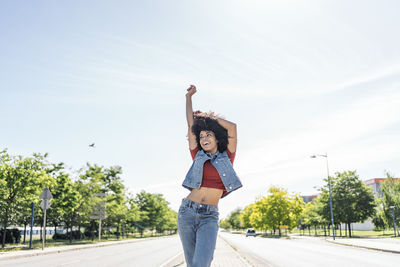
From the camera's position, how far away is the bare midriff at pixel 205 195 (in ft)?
10.1

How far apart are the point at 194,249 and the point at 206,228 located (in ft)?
0.87

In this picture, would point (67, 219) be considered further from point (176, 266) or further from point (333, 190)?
point (333, 190)

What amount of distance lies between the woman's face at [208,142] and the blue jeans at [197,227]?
573 millimetres

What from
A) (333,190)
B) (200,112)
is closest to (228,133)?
(200,112)

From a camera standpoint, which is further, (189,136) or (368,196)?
(368,196)

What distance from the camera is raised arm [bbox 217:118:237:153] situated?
11.2 ft

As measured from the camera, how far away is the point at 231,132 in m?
3.42

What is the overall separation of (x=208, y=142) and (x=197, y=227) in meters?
0.85

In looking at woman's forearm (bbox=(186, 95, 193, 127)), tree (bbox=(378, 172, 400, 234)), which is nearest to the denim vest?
woman's forearm (bbox=(186, 95, 193, 127))

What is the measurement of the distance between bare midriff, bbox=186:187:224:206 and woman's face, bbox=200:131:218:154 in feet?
1.37

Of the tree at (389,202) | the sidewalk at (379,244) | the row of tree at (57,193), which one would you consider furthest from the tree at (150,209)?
the sidewalk at (379,244)

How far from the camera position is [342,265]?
38.9 ft

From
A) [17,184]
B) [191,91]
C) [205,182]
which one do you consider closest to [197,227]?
[205,182]

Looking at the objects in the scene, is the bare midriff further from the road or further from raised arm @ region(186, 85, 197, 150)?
the road
